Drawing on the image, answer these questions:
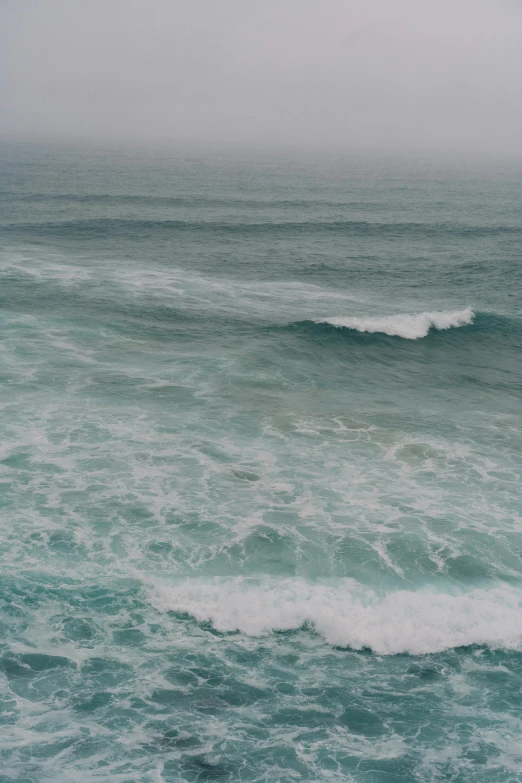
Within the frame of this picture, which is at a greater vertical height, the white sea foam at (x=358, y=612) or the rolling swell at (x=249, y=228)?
the rolling swell at (x=249, y=228)

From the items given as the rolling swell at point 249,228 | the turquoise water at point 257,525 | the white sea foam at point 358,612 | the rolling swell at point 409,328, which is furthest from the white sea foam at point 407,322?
the rolling swell at point 249,228

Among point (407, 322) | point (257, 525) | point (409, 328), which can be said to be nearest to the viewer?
point (257, 525)

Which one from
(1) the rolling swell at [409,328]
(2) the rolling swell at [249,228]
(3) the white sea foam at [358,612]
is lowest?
(3) the white sea foam at [358,612]

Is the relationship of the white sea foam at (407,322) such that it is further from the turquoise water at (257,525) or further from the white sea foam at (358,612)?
the white sea foam at (358,612)

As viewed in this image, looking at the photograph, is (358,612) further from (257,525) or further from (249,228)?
(249,228)

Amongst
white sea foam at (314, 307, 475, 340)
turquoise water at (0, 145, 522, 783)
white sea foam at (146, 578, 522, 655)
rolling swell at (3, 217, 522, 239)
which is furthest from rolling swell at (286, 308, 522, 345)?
rolling swell at (3, 217, 522, 239)

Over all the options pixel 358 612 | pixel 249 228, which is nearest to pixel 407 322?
pixel 358 612

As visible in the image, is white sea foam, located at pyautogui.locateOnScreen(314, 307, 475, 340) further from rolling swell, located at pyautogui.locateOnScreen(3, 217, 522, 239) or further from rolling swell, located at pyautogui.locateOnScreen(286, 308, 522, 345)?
rolling swell, located at pyautogui.locateOnScreen(3, 217, 522, 239)
